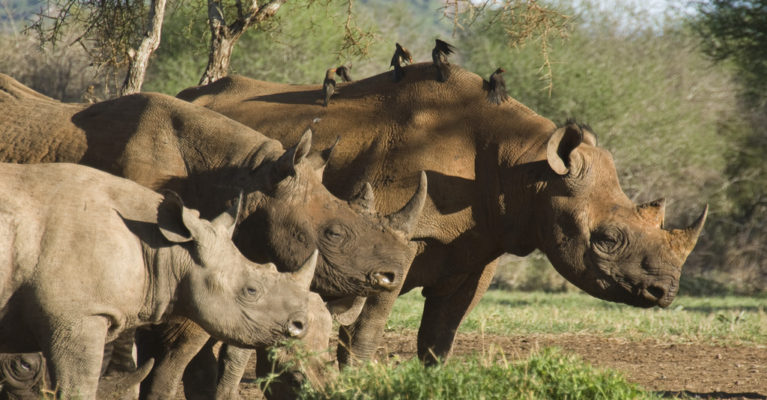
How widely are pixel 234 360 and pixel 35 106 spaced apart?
1.99 meters

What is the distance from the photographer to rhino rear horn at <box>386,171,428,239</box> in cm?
639

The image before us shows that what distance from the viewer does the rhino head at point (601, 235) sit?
679cm

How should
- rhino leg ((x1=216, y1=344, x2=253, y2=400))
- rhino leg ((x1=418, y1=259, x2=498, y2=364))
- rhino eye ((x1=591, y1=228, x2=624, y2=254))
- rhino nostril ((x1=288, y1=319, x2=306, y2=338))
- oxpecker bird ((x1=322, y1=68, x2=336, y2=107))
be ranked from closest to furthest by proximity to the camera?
1. rhino nostril ((x1=288, y1=319, x2=306, y2=338))
2. rhino leg ((x1=216, y1=344, x2=253, y2=400))
3. rhino eye ((x1=591, y1=228, x2=624, y2=254))
4. oxpecker bird ((x1=322, y1=68, x2=336, y2=107))
5. rhino leg ((x1=418, y1=259, x2=498, y2=364))

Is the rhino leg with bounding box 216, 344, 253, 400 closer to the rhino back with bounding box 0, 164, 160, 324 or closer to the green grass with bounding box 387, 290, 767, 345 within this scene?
the rhino back with bounding box 0, 164, 160, 324

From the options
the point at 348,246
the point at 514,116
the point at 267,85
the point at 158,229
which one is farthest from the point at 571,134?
the point at 158,229

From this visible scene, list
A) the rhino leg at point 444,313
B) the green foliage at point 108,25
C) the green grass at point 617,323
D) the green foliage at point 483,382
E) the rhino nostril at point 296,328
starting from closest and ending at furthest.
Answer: the green foliage at point 483,382
the rhino nostril at point 296,328
the rhino leg at point 444,313
the green grass at point 617,323
the green foliage at point 108,25

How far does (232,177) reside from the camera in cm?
615

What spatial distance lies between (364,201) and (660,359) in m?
3.68

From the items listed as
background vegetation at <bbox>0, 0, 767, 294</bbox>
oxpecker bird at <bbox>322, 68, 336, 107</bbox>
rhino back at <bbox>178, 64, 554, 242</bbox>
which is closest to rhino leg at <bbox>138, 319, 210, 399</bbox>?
rhino back at <bbox>178, 64, 554, 242</bbox>

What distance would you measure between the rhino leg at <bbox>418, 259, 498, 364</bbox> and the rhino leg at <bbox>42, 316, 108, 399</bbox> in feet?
11.3

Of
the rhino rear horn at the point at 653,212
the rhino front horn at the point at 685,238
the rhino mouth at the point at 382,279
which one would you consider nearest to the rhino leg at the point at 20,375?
the rhino mouth at the point at 382,279

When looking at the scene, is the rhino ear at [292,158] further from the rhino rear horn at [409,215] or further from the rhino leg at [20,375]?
the rhino leg at [20,375]

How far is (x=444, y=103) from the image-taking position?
7.39 meters

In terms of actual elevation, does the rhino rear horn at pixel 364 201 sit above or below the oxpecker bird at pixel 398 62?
below
